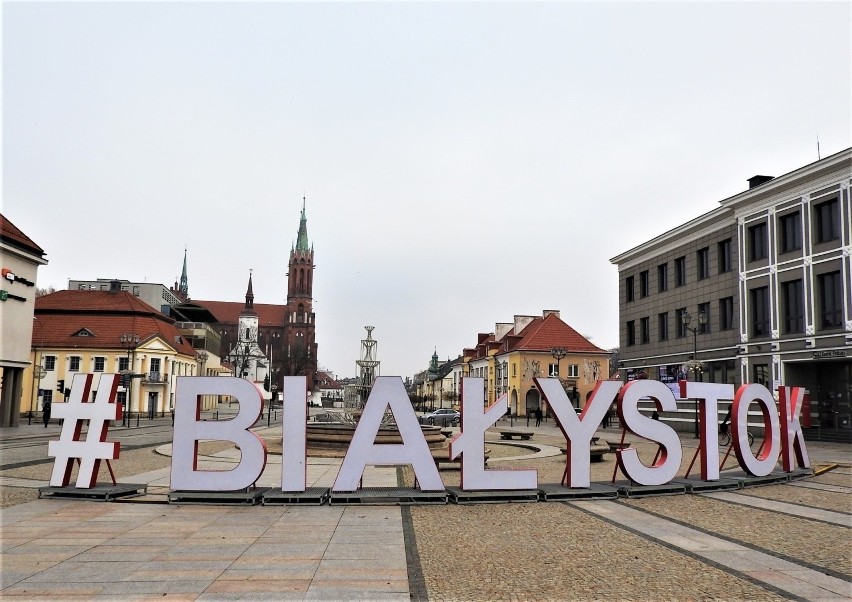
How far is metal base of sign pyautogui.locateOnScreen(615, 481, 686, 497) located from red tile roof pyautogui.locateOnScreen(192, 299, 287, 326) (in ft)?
507

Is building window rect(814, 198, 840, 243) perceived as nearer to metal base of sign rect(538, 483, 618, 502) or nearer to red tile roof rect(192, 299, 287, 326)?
metal base of sign rect(538, 483, 618, 502)

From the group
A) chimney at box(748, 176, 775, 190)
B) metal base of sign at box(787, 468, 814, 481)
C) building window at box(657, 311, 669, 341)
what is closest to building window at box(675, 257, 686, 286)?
building window at box(657, 311, 669, 341)

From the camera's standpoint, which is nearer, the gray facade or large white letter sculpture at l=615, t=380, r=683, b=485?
large white letter sculpture at l=615, t=380, r=683, b=485

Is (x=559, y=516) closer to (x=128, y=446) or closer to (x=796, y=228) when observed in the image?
(x=128, y=446)

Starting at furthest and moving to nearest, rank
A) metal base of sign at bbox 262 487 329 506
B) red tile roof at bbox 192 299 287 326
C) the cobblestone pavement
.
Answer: red tile roof at bbox 192 299 287 326, metal base of sign at bbox 262 487 329 506, the cobblestone pavement

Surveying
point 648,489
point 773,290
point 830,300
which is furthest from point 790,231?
point 648,489

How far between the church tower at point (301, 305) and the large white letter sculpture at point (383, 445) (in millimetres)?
129162

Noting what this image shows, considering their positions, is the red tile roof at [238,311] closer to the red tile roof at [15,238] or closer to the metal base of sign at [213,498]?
the red tile roof at [15,238]

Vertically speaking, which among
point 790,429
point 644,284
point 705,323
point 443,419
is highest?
point 644,284

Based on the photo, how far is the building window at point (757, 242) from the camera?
34438 mm

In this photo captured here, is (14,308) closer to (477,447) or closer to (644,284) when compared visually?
(477,447)

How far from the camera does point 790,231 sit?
32594 mm

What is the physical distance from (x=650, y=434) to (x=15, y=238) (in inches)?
1502

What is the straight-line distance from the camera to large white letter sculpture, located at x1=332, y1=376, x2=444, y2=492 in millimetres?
12125
